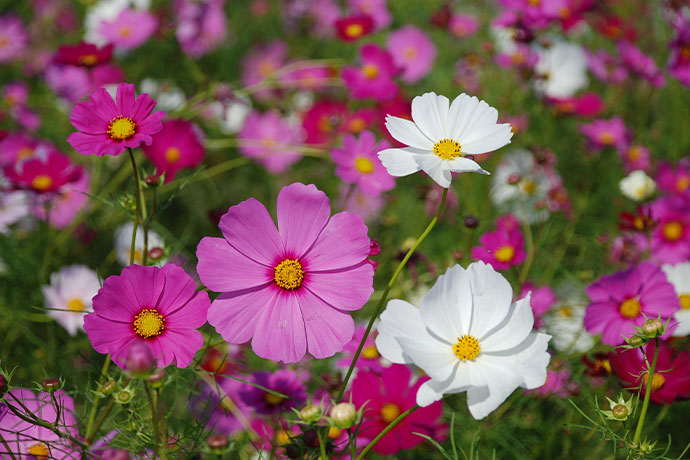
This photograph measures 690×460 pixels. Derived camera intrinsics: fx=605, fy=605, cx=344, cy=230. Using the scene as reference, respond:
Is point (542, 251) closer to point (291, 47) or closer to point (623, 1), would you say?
point (291, 47)

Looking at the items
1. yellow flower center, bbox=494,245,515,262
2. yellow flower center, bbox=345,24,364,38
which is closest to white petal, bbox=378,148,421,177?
yellow flower center, bbox=494,245,515,262

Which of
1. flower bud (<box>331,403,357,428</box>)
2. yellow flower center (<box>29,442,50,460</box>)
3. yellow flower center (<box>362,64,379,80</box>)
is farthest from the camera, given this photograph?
yellow flower center (<box>362,64,379,80</box>)

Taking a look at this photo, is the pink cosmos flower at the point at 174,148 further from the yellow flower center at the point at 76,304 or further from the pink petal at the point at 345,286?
the pink petal at the point at 345,286

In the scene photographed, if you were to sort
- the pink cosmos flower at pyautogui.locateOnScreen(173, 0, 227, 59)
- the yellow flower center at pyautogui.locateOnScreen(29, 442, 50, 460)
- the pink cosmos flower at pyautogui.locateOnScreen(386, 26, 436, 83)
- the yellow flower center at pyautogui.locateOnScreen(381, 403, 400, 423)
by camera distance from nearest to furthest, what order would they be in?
the yellow flower center at pyautogui.locateOnScreen(29, 442, 50, 460) < the yellow flower center at pyautogui.locateOnScreen(381, 403, 400, 423) < the pink cosmos flower at pyautogui.locateOnScreen(173, 0, 227, 59) < the pink cosmos flower at pyautogui.locateOnScreen(386, 26, 436, 83)

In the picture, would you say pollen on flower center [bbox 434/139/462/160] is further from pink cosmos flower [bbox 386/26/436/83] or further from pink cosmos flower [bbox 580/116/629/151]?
pink cosmos flower [bbox 386/26/436/83]

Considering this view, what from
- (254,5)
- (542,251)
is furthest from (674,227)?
(254,5)

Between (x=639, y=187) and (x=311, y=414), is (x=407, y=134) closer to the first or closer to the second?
(x=311, y=414)

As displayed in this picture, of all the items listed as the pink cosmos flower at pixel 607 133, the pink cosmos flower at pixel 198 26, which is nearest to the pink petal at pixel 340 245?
the pink cosmos flower at pixel 607 133

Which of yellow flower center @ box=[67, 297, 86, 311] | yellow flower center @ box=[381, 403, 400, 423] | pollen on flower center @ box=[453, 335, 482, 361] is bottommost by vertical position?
pollen on flower center @ box=[453, 335, 482, 361]
